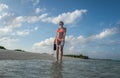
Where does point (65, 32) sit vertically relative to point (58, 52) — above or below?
above

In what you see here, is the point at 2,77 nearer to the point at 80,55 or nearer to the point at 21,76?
the point at 21,76

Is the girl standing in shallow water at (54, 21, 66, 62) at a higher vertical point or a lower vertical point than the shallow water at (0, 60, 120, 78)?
higher

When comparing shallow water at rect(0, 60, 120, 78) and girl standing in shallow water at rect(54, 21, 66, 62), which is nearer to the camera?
shallow water at rect(0, 60, 120, 78)

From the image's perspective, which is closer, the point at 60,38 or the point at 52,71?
the point at 52,71

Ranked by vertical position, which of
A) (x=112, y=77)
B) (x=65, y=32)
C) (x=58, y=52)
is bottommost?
(x=112, y=77)

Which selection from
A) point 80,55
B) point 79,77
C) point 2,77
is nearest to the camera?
point 2,77

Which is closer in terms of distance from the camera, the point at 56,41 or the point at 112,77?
the point at 112,77

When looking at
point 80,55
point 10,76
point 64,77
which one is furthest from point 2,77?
point 80,55

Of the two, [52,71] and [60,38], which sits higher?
[60,38]

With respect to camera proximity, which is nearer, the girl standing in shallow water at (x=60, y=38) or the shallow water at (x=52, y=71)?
the shallow water at (x=52, y=71)

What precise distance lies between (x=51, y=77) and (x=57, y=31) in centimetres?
896

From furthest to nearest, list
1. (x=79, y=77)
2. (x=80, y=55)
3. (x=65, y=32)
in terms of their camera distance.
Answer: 1. (x=80, y=55)
2. (x=65, y=32)
3. (x=79, y=77)

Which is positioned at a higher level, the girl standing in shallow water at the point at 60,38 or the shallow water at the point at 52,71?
the girl standing in shallow water at the point at 60,38

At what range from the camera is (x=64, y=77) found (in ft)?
21.1
